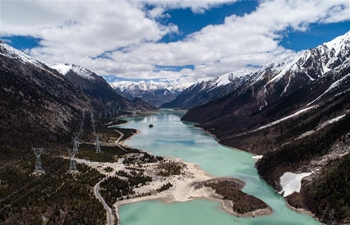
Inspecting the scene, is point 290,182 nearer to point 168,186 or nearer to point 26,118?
point 168,186

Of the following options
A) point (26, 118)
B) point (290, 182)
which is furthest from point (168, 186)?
point (26, 118)

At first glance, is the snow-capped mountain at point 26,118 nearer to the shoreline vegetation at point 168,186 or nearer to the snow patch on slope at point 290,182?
the shoreline vegetation at point 168,186

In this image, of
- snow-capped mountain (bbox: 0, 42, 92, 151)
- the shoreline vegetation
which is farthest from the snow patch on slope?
snow-capped mountain (bbox: 0, 42, 92, 151)

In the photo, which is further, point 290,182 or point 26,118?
point 26,118

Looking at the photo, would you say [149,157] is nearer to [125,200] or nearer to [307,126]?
[125,200]

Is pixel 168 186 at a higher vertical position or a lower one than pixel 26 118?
lower
